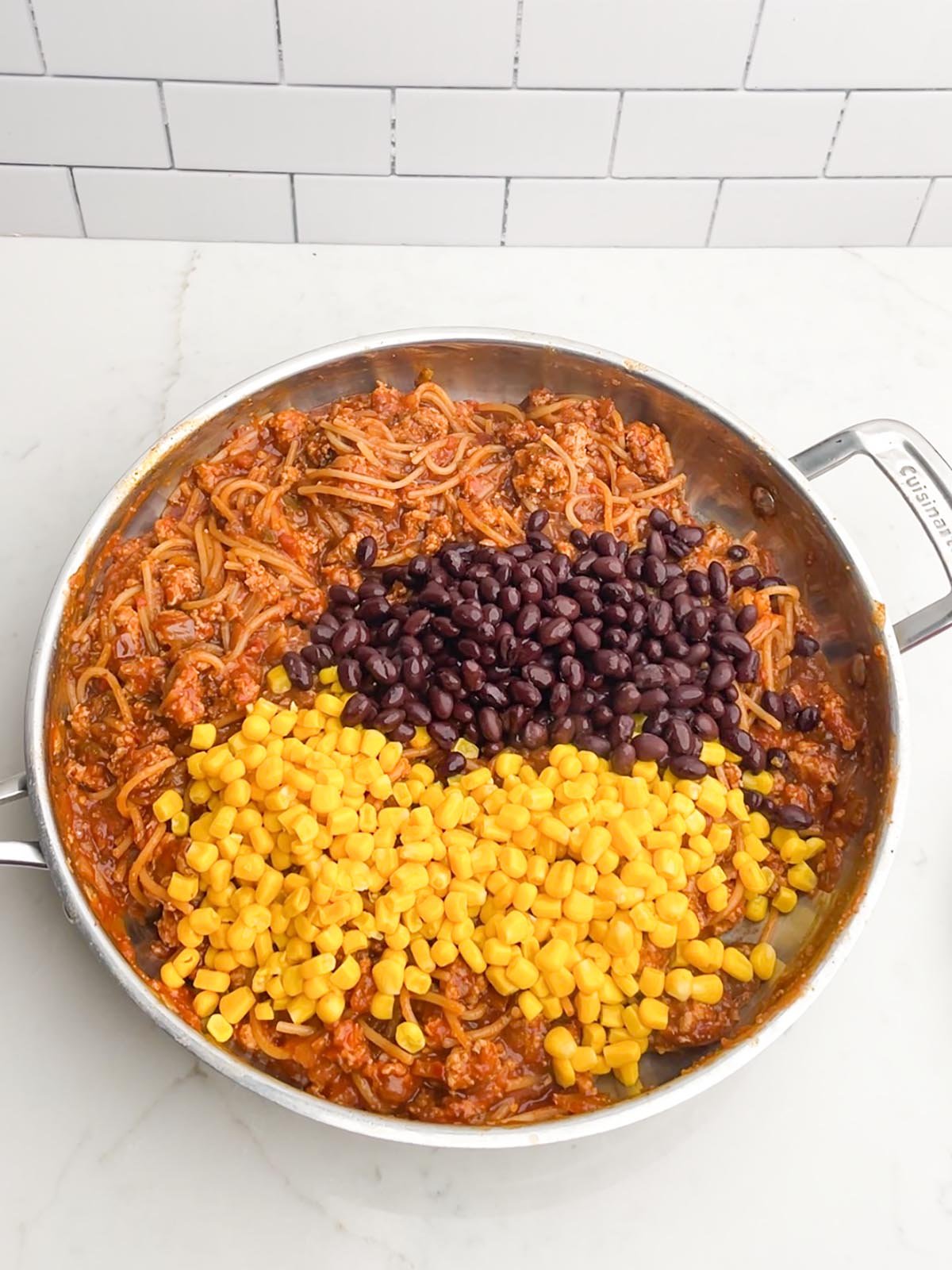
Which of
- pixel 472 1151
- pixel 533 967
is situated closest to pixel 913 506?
pixel 533 967

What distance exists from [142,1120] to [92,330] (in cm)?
230

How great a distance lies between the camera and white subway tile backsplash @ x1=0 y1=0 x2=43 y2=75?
2982mm

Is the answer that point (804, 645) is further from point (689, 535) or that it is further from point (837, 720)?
point (689, 535)

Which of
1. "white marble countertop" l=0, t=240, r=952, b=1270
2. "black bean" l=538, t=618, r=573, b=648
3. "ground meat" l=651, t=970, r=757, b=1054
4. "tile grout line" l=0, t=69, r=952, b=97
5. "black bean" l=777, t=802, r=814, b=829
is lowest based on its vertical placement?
"white marble countertop" l=0, t=240, r=952, b=1270

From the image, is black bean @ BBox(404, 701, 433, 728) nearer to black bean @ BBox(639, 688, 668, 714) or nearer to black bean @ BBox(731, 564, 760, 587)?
black bean @ BBox(639, 688, 668, 714)

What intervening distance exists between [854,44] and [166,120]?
1.97 metres

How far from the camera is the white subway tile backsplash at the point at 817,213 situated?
11.8 feet

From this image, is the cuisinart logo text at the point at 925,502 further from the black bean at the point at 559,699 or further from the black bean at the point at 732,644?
the black bean at the point at 559,699

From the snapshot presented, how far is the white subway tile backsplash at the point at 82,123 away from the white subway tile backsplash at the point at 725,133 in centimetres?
139

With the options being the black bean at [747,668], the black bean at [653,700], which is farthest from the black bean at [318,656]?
the black bean at [747,668]

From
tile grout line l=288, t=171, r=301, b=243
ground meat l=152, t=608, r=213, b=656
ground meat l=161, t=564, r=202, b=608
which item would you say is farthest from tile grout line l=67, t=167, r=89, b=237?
ground meat l=152, t=608, r=213, b=656

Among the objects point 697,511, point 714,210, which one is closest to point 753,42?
point 714,210

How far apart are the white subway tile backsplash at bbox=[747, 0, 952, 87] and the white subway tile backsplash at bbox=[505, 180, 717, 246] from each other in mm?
424

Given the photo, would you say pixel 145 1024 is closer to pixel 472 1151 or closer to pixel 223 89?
pixel 472 1151
